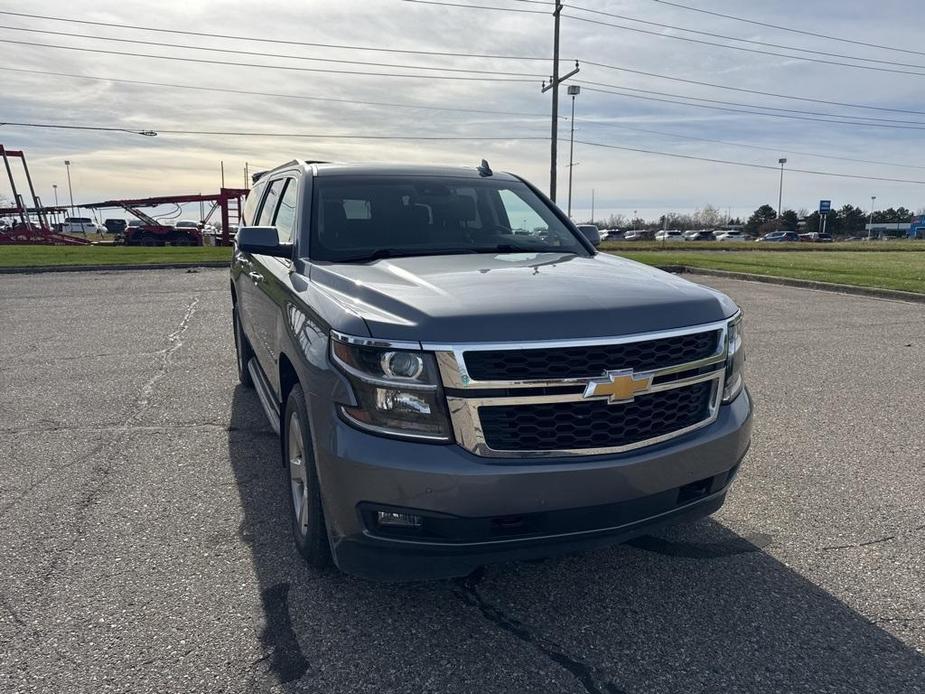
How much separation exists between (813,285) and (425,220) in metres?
13.4

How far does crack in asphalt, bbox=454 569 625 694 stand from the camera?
2.47 metres

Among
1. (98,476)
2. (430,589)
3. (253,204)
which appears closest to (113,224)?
(253,204)

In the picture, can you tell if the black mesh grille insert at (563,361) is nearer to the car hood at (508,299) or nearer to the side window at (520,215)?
the car hood at (508,299)

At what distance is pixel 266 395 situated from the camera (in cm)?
447

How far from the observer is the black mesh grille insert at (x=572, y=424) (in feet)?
8.25

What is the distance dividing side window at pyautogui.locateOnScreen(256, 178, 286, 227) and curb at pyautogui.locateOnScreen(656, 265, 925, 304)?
7225 millimetres

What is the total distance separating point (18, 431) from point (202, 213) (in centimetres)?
3340

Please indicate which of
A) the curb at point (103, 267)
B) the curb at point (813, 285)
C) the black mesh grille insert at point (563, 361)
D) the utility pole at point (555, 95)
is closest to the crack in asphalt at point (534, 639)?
the black mesh grille insert at point (563, 361)

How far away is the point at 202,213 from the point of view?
3616cm

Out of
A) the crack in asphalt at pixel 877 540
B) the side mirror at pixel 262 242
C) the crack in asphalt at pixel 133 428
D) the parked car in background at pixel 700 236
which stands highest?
the parked car in background at pixel 700 236

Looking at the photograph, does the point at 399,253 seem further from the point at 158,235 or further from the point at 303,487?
the point at 158,235

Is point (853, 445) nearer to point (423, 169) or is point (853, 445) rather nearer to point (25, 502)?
point (423, 169)

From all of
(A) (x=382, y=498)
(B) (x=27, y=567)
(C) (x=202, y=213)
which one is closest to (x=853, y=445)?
(A) (x=382, y=498)

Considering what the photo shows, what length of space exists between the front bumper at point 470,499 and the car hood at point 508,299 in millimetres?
431
